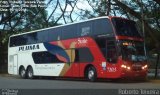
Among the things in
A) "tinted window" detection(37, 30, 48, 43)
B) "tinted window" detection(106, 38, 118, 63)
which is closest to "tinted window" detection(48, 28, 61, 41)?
"tinted window" detection(37, 30, 48, 43)

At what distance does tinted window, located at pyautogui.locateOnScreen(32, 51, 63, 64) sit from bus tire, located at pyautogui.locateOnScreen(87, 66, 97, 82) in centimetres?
386

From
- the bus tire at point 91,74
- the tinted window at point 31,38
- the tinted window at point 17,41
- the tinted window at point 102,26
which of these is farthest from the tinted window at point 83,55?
the tinted window at point 17,41

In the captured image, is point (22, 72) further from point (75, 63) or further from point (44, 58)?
point (75, 63)

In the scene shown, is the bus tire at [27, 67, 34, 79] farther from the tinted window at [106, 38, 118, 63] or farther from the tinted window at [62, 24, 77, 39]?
the tinted window at [106, 38, 118, 63]

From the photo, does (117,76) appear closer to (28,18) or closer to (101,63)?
(101,63)

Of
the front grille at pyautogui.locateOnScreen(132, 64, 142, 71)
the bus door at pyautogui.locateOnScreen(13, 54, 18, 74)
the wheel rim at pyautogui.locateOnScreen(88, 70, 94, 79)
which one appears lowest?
the wheel rim at pyautogui.locateOnScreen(88, 70, 94, 79)

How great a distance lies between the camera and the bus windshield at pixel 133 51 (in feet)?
85.4

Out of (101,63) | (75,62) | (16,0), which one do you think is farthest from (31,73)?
(16,0)

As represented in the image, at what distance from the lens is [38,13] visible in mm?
50156

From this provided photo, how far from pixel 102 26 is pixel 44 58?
26.1ft

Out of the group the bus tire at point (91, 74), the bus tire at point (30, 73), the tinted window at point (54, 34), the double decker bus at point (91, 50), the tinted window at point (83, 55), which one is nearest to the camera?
the double decker bus at point (91, 50)

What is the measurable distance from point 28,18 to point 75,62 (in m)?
24.9

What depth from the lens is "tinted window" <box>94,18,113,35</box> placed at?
26.5 metres

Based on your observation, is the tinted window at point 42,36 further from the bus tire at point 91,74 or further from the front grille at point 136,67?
the front grille at point 136,67
